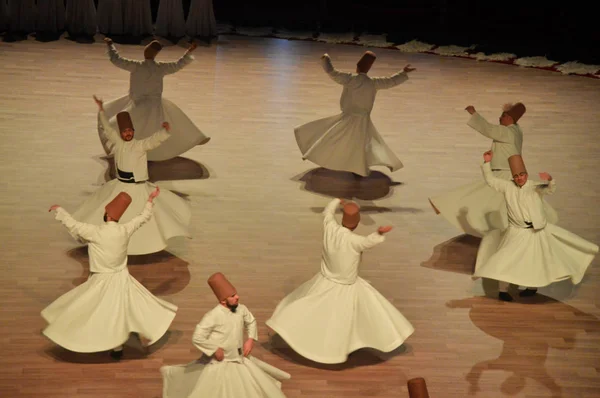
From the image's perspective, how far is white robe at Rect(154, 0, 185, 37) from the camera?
17781 mm

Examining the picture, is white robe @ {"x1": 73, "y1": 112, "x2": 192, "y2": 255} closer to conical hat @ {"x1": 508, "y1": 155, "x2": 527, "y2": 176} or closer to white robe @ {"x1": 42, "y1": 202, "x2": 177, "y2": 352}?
white robe @ {"x1": 42, "y1": 202, "x2": 177, "y2": 352}

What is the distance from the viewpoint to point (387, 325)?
301 inches

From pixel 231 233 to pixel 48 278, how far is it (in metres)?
1.94

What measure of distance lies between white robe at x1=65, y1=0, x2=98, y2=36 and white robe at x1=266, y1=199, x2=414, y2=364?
1101 centimetres

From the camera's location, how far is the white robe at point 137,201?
8.83m

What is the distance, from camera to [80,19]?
1747cm

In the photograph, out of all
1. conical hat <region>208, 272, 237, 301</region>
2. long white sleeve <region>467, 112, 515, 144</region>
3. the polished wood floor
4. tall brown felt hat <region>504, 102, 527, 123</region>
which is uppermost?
tall brown felt hat <region>504, 102, 527, 123</region>

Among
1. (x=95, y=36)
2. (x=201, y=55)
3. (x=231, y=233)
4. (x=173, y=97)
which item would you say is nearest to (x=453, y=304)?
(x=231, y=233)

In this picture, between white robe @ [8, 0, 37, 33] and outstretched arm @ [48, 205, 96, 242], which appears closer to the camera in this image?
outstretched arm @ [48, 205, 96, 242]

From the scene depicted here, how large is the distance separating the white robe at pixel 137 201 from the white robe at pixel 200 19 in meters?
9.19

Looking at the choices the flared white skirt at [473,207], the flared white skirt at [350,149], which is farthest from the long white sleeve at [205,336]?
the flared white skirt at [350,149]

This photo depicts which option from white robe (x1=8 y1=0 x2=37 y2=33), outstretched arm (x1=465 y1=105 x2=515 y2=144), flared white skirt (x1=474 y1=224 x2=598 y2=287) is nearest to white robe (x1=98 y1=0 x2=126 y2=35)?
white robe (x1=8 y1=0 x2=37 y2=33)

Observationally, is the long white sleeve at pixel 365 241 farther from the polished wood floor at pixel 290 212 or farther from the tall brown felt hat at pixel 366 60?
the tall brown felt hat at pixel 366 60

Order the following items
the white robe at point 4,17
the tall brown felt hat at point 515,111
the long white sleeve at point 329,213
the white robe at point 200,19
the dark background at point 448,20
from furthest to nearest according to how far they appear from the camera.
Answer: the dark background at point 448,20, the white robe at point 200,19, the white robe at point 4,17, the tall brown felt hat at point 515,111, the long white sleeve at point 329,213
